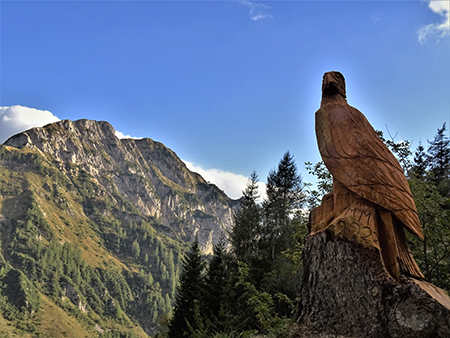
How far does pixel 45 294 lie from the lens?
5217 inches

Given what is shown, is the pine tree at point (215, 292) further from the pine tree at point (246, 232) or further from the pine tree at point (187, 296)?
the pine tree at point (246, 232)

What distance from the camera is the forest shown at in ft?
36.2

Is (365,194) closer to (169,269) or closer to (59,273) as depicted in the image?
(59,273)

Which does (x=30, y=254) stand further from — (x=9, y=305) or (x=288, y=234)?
(x=288, y=234)

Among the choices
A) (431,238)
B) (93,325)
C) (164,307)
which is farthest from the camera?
(164,307)

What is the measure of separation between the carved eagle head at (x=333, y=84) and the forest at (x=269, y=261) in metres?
4.80

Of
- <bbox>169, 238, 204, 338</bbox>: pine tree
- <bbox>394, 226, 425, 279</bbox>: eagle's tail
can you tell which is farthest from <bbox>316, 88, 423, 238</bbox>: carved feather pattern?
<bbox>169, 238, 204, 338</bbox>: pine tree

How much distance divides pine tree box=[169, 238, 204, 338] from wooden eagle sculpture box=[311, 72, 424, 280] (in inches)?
507

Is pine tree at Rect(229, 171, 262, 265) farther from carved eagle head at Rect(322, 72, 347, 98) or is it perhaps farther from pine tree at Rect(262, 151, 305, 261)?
carved eagle head at Rect(322, 72, 347, 98)

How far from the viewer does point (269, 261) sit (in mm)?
24891

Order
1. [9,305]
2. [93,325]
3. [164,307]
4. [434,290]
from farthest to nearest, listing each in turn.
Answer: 1. [164,307]
2. [93,325]
3. [9,305]
4. [434,290]

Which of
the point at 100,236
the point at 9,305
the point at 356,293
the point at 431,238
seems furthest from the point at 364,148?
the point at 100,236

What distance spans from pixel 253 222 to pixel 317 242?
22348mm

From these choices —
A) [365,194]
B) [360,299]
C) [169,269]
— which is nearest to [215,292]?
[360,299]
